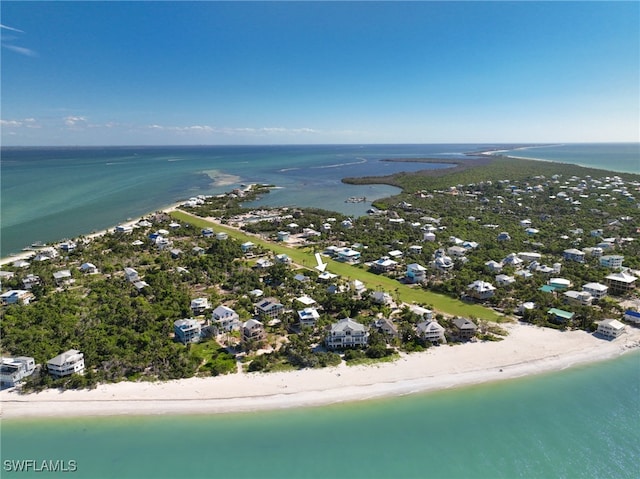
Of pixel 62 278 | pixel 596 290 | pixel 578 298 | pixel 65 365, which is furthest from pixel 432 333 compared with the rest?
pixel 62 278

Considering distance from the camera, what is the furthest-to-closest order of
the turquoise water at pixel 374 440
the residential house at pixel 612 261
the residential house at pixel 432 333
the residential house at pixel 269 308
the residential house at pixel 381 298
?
the residential house at pixel 612 261 < the residential house at pixel 381 298 < the residential house at pixel 269 308 < the residential house at pixel 432 333 < the turquoise water at pixel 374 440

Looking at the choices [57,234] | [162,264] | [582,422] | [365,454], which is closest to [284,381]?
[365,454]

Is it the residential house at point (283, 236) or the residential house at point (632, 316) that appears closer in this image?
the residential house at point (632, 316)

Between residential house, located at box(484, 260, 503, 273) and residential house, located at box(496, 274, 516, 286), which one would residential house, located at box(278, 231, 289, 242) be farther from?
residential house, located at box(496, 274, 516, 286)

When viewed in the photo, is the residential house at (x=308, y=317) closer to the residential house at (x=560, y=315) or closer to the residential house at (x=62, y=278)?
the residential house at (x=560, y=315)

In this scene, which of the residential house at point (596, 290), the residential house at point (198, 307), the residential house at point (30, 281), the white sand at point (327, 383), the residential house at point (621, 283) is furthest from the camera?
the residential house at point (30, 281)

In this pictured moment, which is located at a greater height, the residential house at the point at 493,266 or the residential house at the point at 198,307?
the residential house at the point at 493,266

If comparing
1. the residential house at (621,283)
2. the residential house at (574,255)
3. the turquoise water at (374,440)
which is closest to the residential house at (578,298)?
the residential house at (621,283)
